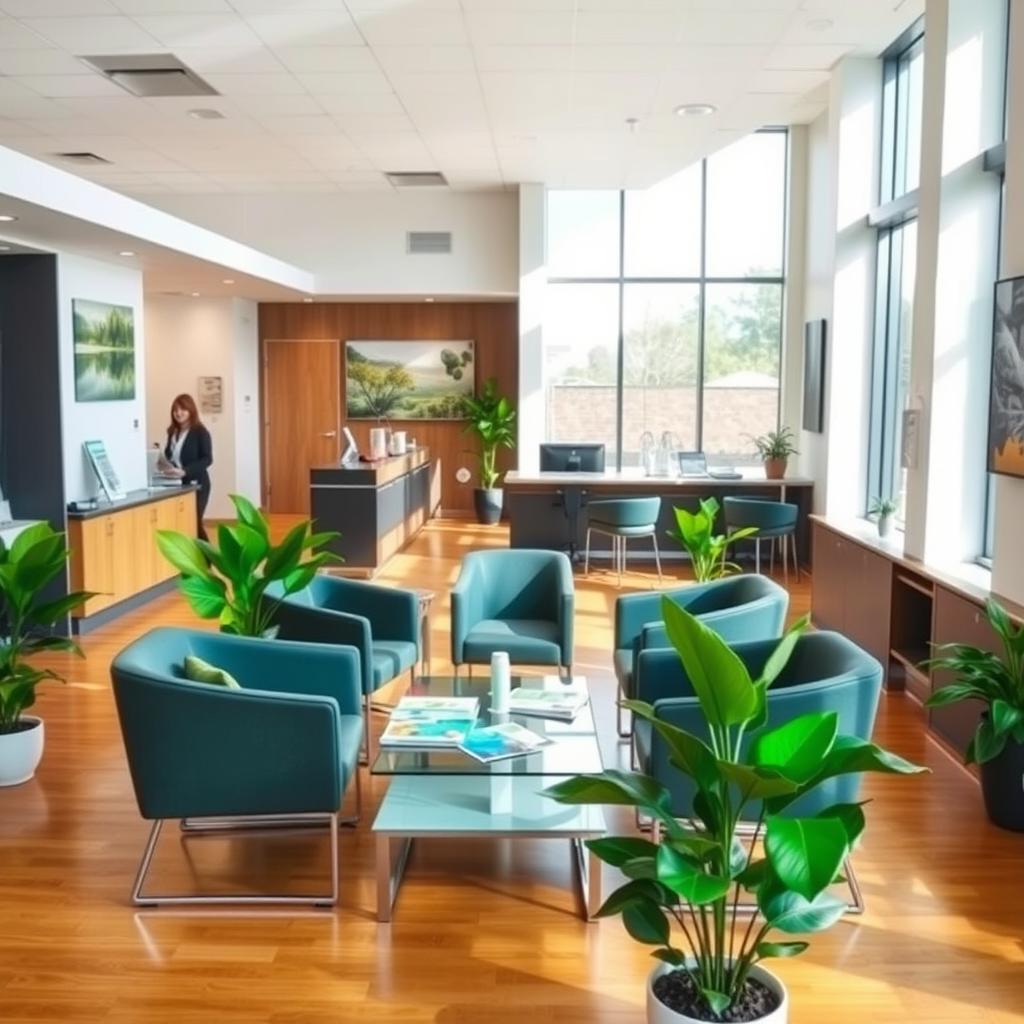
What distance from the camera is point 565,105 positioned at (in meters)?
8.58

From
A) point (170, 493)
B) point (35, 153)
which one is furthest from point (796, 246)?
point (35, 153)

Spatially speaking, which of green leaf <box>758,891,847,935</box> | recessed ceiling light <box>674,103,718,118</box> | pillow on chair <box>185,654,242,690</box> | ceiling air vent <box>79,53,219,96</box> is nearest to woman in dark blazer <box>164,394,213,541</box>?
ceiling air vent <box>79,53,219,96</box>

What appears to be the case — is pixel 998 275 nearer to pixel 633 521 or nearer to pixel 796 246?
pixel 633 521

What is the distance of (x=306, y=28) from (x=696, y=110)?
3.38m

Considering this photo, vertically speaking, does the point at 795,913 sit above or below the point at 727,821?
below

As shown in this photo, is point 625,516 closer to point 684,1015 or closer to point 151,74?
point 151,74

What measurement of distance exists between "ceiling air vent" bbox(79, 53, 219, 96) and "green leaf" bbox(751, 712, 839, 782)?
6.52 m

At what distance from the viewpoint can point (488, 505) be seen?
13.2m

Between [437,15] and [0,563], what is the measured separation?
3892 millimetres

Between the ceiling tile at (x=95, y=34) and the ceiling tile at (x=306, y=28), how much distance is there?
0.74 meters

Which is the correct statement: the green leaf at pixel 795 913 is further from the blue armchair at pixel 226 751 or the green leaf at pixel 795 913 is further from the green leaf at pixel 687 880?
the blue armchair at pixel 226 751

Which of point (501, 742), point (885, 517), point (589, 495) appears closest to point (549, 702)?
point (501, 742)

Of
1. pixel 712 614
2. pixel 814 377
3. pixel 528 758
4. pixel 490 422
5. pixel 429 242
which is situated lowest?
pixel 528 758

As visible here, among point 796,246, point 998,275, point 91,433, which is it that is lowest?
point 91,433
